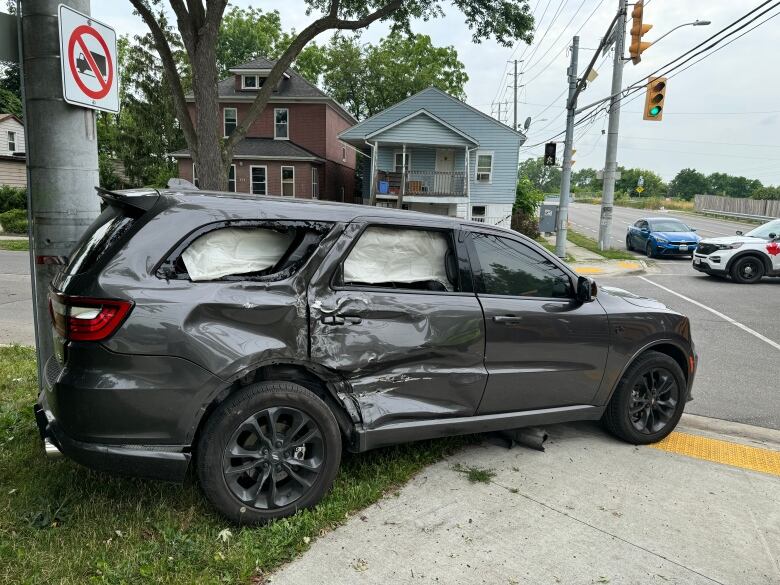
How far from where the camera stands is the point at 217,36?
13094mm

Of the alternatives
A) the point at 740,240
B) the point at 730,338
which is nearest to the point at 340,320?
the point at 730,338

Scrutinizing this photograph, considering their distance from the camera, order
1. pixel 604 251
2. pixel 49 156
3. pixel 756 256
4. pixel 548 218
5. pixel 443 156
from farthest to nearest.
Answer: pixel 443 156 < pixel 548 218 < pixel 604 251 < pixel 756 256 < pixel 49 156

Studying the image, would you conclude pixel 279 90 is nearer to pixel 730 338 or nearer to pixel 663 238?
pixel 663 238

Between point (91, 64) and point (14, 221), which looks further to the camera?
point (14, 221)

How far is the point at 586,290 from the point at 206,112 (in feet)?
38.9

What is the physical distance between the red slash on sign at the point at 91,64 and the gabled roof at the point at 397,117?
959 inches

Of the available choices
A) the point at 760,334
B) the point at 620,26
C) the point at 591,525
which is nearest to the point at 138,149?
the point at 620,26

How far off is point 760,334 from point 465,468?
7.24 m

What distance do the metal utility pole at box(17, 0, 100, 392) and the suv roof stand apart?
0.83 metres

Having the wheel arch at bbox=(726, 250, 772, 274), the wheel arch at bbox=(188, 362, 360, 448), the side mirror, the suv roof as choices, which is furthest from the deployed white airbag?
the wheel arch at bbox=(726, 250, 772, 274)

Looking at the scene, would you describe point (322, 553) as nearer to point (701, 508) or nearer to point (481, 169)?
point (701, 508)

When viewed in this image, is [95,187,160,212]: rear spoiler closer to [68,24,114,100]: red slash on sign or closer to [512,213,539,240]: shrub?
[68,24,114,100]: red slash on sign

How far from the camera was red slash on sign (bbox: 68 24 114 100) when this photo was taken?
3.59 m

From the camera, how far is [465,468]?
3.68 meters
